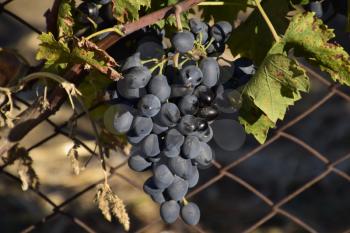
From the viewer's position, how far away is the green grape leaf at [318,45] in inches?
41.5

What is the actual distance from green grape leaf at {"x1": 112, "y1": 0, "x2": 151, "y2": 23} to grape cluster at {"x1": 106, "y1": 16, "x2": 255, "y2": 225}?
59 millimetres

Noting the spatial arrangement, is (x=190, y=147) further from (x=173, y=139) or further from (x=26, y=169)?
(x=26, y=169)

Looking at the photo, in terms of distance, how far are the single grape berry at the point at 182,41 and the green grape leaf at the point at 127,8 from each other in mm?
76

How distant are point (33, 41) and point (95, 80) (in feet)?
7.13

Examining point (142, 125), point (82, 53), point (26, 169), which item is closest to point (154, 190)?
point (142, 125)

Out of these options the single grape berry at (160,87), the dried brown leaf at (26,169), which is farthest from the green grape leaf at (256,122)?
the dried brown leaf at (26,169)

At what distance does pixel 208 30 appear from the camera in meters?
1.14

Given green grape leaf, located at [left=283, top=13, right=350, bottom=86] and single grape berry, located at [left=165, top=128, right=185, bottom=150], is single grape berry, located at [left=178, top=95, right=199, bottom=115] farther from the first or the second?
green grape leaf, located at [left=283, top=13, right=350, bottom=86]

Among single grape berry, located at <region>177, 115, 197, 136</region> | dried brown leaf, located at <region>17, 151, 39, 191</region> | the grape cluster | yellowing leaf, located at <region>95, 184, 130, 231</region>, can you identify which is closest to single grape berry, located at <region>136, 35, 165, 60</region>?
the grape cluster

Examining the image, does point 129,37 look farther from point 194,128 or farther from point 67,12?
point 194,128

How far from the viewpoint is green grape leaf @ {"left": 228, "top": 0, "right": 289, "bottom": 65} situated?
47.3 inches

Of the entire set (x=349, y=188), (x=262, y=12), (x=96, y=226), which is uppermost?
(x=262, y=12)

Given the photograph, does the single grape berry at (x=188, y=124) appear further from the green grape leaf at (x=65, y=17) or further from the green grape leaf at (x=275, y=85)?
the green grape leaf at (x=65, y=17)

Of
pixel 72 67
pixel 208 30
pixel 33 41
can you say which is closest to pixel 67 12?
pixel 72 67
